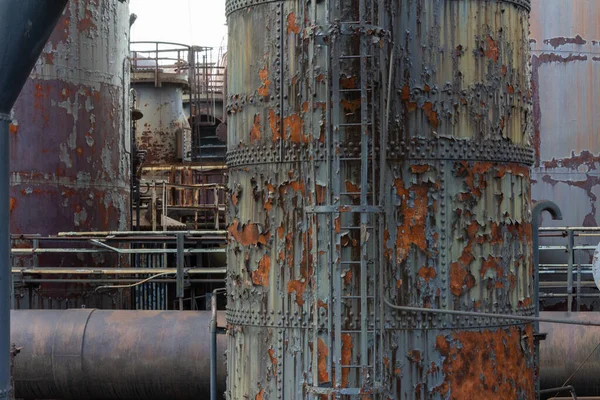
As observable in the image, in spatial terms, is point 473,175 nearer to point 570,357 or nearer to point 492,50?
point 492,50

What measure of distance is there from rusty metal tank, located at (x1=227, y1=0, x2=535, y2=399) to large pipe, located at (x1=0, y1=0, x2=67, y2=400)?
2465mm

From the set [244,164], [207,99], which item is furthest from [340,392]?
[207,99]

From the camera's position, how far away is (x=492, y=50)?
8406 mm

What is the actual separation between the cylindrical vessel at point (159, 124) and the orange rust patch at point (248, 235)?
22.7m

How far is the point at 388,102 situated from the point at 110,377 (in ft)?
21.3

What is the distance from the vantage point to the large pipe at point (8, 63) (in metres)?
6.57

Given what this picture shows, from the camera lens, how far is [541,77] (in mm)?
17688

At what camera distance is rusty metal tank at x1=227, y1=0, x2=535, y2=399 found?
7.81 m

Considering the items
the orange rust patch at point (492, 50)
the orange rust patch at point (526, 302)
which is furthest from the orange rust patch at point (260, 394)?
the orange rust patch at point (492, 50)

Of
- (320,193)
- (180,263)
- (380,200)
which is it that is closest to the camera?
(380,200)

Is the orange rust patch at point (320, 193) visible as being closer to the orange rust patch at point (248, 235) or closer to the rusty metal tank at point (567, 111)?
the orange rust patch at point (248, 235)

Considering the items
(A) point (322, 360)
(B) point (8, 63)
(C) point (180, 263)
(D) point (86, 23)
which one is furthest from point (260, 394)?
(D) point (86, 23)

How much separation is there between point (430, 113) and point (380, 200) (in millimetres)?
1036

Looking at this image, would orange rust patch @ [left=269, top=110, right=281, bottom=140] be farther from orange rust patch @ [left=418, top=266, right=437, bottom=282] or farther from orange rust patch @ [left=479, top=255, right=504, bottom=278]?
orange rust patch @ [left=479, top=255, right=504, bottom=278]
